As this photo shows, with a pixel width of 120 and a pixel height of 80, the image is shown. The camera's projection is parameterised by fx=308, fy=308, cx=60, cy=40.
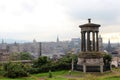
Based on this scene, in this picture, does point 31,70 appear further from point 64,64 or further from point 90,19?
point 90,19

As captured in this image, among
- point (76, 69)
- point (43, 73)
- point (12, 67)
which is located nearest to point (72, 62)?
point (76, 69)

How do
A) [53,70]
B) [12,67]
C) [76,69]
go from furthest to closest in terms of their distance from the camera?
[53,70] < [76,69] < [12,67]

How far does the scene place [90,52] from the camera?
4562 cm

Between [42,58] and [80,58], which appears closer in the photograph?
[80,58]

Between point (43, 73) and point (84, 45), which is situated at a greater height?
point (84, 45)

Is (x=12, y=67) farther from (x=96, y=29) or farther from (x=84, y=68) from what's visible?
(x=96, y=29)

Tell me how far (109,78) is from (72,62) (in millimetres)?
9720

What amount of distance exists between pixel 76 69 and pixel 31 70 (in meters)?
6.82

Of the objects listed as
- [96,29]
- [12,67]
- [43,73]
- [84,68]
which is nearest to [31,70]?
[43,73]

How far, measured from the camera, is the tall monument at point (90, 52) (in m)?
43.9


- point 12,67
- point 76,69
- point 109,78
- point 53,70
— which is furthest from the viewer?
point 53,70

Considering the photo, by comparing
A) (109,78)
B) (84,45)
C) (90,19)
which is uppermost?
(90,19)

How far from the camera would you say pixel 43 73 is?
152 feet

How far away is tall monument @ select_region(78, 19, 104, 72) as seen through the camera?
144ft
